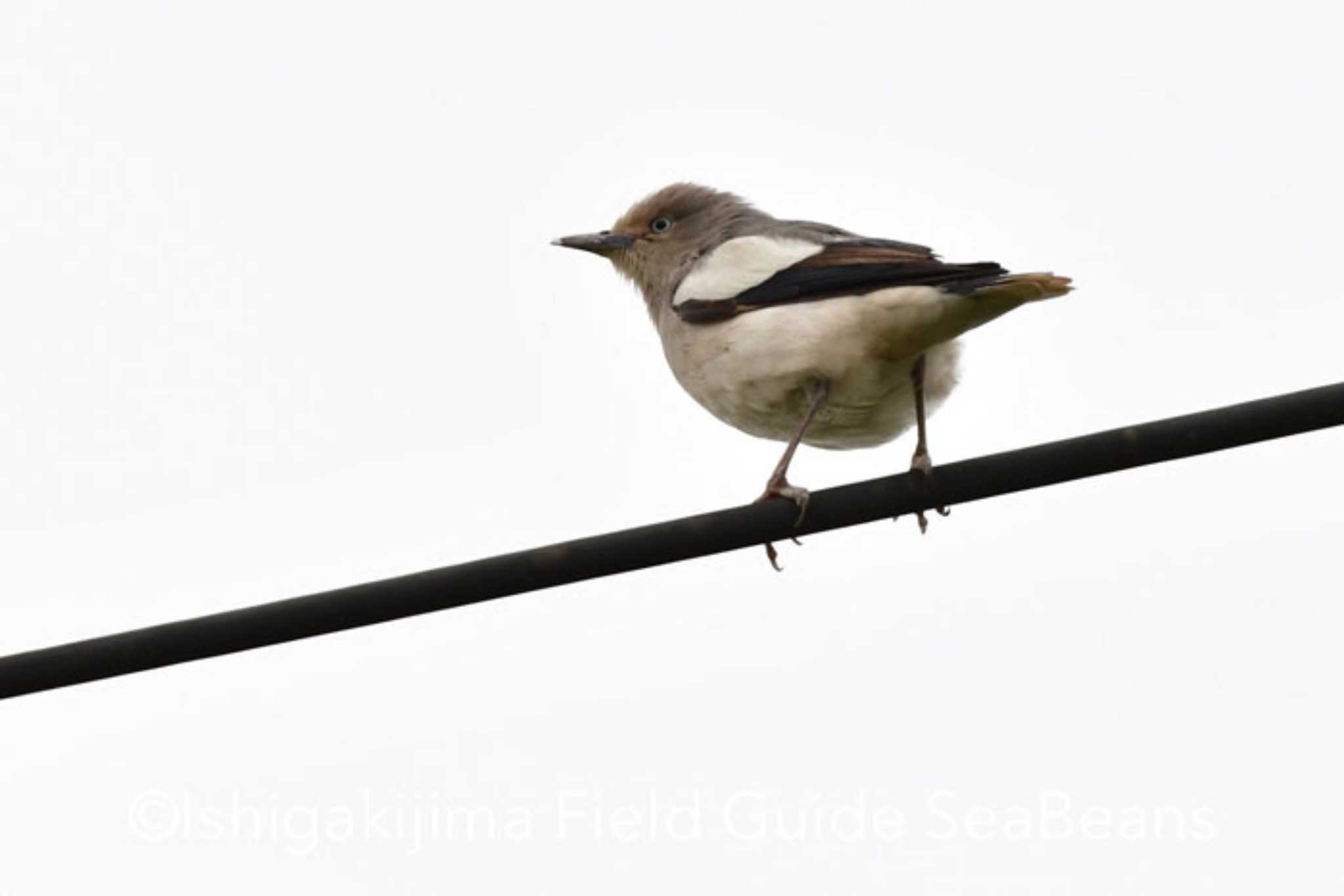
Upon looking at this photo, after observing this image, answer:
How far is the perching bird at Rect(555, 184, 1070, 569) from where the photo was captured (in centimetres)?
773

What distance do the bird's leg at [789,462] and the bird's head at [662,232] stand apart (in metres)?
1.83

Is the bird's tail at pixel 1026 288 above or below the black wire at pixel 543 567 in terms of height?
above

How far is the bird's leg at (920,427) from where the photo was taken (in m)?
8.06

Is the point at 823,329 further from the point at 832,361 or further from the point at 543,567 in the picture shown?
the point at 543,567

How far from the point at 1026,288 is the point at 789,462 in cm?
136

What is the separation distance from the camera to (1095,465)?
529 centimetres

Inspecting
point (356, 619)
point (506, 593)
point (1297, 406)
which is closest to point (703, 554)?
point (506, 593)

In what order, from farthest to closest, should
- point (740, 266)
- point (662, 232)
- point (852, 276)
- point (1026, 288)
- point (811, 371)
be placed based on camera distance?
point (662, 232)
point (740, 266)
point (811, 371)
point (852, 276)
point (1026, 288)

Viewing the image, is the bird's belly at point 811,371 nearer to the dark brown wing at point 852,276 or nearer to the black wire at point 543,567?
the dark brown wing at point 852,276

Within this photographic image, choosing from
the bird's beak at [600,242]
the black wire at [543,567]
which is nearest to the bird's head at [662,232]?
the bird's beak at [600,242]

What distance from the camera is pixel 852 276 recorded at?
26.6ft

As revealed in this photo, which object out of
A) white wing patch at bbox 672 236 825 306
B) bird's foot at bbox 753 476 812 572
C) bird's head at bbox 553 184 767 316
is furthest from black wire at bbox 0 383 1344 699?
bird's head at bbox 553 184 767 316

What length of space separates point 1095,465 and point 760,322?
3.31 metres

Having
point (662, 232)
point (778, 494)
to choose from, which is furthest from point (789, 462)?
point (662, 232)
